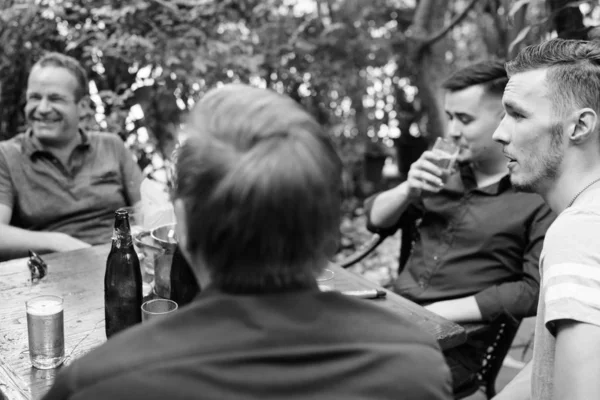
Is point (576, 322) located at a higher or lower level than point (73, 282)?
higher

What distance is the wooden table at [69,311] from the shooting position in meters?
1.30

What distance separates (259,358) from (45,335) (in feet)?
2.59

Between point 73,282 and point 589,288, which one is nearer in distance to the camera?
point 589,288

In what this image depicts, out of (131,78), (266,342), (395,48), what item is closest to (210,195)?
(266,342)

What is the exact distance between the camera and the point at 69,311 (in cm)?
161

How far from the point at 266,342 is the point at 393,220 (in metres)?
1.61

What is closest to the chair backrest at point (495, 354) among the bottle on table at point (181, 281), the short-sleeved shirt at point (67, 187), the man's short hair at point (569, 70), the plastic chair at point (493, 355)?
the plastic chair at point (493, 355)

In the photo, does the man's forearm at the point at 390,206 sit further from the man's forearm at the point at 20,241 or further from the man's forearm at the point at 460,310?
the man's forearm at the point at 20,241

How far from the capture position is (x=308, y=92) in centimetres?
418

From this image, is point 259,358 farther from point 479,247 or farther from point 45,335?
point 479,247

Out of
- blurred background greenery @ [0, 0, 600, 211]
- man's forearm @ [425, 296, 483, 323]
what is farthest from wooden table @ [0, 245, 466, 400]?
blurred background greenery @ [0, 0, 600, 211]

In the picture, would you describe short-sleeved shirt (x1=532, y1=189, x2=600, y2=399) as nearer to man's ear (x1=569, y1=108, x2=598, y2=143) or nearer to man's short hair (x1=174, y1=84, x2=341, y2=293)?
man's ear (x1=569, y1=108, x2=598, y2=143)

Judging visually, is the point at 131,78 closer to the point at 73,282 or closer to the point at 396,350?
the point at 73,282

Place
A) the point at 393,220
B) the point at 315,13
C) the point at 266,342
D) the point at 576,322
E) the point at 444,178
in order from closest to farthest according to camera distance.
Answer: the point at 266,342
the point at 576,322
the point at 444,178
the point at 393,220
the point at 315,13
